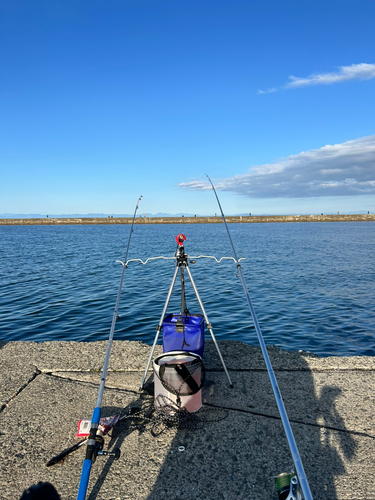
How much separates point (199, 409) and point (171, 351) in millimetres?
707

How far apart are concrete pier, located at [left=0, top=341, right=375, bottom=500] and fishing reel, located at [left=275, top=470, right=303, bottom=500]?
0.21 metres

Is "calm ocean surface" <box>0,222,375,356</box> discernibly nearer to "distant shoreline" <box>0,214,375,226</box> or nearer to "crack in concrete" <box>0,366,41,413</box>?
"crack in concrete" <box>0,366,41,413</box>

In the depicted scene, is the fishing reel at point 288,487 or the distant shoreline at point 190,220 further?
the distant shoreline at point 190,220

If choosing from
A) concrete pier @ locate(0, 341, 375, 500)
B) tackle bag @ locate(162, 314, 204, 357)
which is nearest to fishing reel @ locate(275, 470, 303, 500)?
concrete pier @ locate(0, 341, 375, 500)

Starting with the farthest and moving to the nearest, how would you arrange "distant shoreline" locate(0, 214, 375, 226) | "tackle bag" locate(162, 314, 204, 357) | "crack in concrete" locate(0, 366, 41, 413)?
"distant shoreline" locate(0, 214, 375, 226), "tackle bag" locate(162, 314, 204, 357), "crack in concrete" locate(0, 366, 41, 413)

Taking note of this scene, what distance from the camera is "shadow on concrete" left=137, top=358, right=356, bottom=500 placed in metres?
2.84

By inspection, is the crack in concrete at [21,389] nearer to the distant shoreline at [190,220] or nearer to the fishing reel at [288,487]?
the fishing reel at [288,487]

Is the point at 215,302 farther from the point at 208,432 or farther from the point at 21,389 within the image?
the point at 208,432

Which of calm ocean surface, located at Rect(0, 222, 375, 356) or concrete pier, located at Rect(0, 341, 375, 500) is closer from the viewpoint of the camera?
concrete pier, located at Rect(0, 341, 375, 500)

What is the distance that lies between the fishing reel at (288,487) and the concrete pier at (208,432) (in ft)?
0.70

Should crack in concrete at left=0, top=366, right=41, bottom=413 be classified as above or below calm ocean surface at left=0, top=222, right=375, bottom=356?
above

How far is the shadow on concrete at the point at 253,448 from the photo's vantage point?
9.32 feet

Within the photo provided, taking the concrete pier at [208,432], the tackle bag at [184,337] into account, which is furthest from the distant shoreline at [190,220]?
the tackle bag at [184,337]

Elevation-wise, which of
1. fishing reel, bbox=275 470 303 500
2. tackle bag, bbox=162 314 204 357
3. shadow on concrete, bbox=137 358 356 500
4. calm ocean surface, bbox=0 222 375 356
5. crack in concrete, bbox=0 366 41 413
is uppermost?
tackle bag, bbox=162 314 204 357
